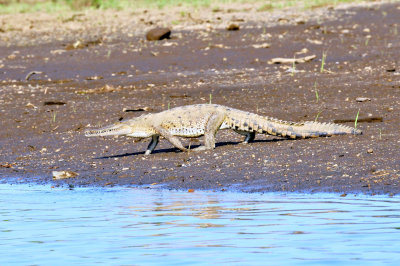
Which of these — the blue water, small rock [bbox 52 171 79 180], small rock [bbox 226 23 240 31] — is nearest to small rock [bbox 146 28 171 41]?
small rock [bbox 226 23 240 31]

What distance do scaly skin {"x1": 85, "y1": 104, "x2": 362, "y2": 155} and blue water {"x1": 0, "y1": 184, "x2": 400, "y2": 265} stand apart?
1.75 meters

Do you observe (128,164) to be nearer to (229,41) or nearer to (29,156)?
(29,156)

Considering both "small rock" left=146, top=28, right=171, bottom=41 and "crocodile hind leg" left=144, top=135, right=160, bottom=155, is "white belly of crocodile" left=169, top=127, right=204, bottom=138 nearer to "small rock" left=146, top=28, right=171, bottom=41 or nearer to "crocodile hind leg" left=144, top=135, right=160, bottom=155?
"crocodile hind leg" left=144, top=135, right=160, bottom=155

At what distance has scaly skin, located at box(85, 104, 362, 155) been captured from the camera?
33.8ft

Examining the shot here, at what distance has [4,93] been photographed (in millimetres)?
15523

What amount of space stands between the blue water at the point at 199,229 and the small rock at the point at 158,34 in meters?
→ 10.9

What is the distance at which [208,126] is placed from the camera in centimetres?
1034

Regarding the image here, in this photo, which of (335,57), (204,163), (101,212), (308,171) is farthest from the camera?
(335,57)

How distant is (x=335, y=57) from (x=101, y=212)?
9528mm

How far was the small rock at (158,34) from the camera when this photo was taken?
19.5 m

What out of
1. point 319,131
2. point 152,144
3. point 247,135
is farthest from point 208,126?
point 319,131

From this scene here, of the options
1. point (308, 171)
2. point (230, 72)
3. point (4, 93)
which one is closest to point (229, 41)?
point (230, 72)

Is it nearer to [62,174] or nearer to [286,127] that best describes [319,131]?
[286,127]

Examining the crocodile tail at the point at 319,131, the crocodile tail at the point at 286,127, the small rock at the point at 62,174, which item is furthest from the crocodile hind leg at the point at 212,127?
the small rock at the point at 62,174
